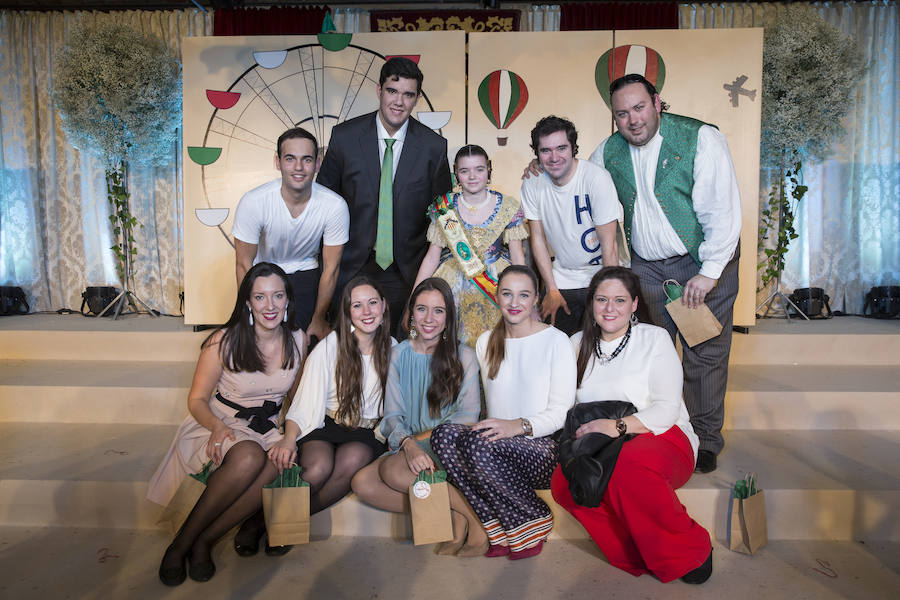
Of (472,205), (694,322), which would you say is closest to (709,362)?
(694,322)

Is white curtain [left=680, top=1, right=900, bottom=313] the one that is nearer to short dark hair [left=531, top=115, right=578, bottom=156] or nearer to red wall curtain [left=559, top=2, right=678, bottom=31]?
red wall curtain [left=559, top=2, right=678, bottom=31]

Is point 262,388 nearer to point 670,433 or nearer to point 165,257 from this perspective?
point 670,433

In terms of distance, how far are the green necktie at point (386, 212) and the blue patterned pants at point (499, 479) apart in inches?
57.8

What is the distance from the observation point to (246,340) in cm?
251

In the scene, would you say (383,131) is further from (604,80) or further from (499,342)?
(499,342)

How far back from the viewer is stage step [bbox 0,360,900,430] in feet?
10.5

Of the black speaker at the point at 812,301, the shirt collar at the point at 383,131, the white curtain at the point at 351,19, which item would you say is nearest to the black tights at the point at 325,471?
the shirt collar at the point at 383,131

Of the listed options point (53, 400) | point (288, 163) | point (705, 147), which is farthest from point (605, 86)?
point (53, 400)

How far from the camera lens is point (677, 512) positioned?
2.05m

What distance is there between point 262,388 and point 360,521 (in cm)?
62

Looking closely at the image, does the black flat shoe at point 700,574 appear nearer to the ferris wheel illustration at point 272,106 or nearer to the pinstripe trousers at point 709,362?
the pinstripe trousers at point 709,362

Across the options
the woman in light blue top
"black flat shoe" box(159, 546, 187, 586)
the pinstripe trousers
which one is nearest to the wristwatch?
the woman in light blue top

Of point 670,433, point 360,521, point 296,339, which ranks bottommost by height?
point 360,521

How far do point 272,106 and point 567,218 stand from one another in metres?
2.22
